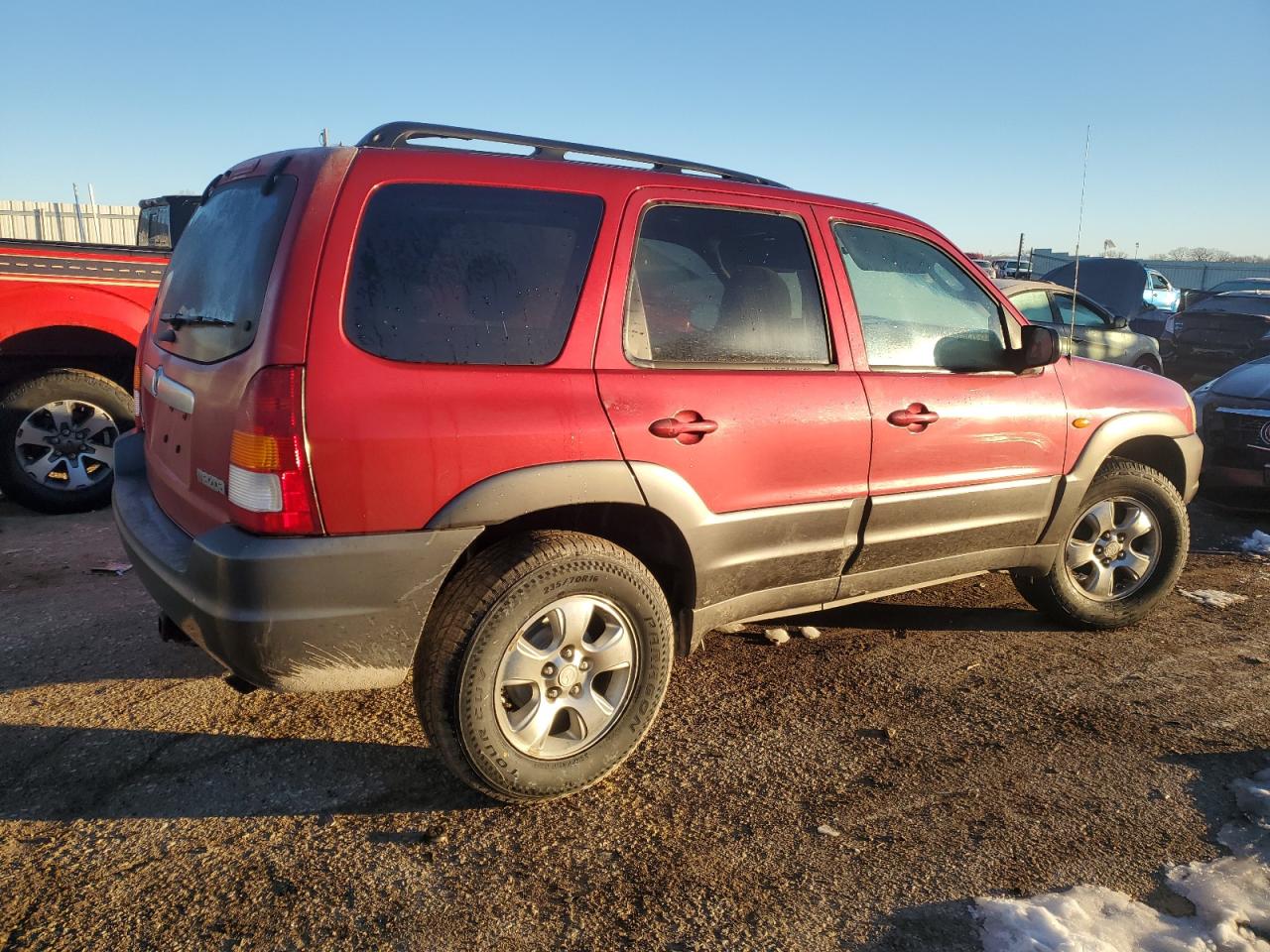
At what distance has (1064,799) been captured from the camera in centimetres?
297

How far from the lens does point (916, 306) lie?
372 centimetres

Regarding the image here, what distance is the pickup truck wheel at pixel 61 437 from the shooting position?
5.75 meters

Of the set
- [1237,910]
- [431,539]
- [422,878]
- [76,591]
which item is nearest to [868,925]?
[1237,910]

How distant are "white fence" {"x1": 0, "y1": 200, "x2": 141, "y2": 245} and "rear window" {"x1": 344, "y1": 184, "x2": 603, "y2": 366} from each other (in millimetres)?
21014

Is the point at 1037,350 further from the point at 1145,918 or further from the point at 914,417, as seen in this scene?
the point at 1145,918

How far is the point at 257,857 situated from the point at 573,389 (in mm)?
1581

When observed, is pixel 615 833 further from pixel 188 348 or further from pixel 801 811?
pixel 188 348

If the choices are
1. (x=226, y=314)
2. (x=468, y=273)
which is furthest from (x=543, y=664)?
(x=226, y=314)

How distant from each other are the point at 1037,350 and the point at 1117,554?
1285mm

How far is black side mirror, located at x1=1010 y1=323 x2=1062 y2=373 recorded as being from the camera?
148 inches

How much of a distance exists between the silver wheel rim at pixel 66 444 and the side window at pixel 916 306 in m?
4.87

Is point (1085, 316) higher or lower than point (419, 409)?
lower

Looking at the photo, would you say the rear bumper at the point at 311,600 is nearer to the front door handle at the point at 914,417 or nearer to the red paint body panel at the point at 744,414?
the red paint body panel at the point at 744,414

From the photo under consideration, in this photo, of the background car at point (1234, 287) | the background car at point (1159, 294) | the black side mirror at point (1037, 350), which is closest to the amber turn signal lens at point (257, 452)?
the black side mirror at point (1037, 350)
